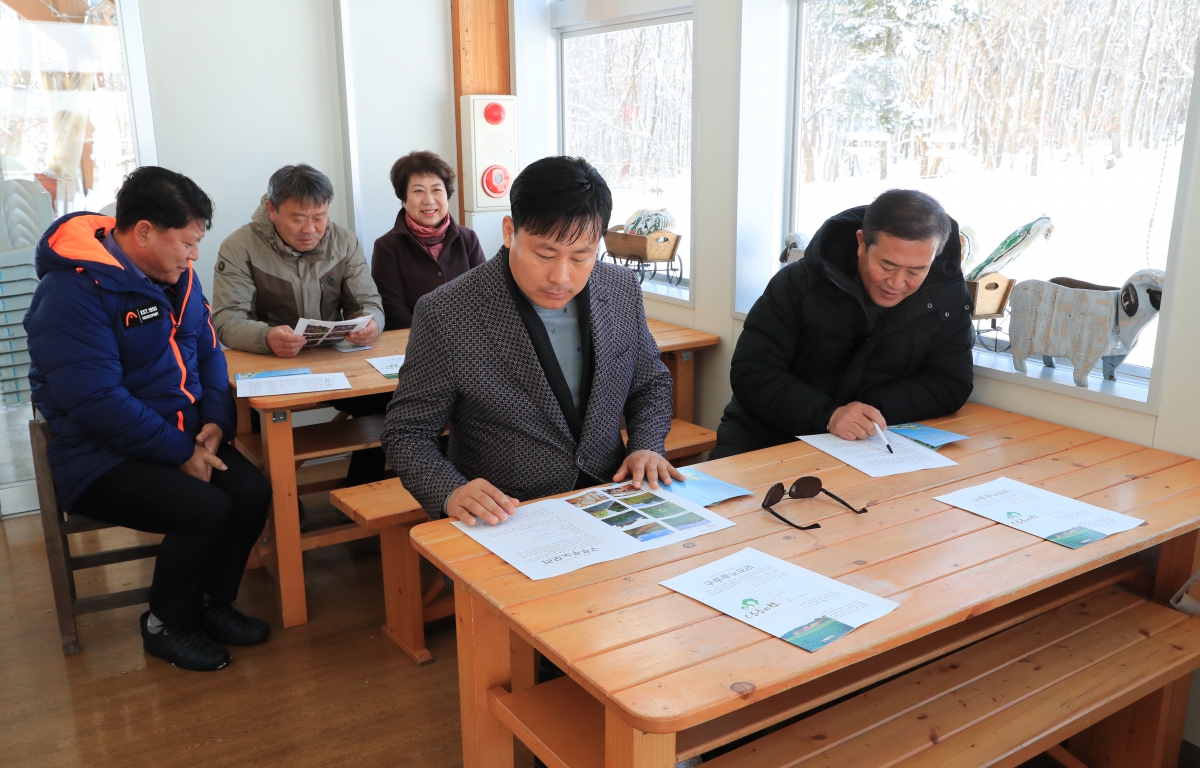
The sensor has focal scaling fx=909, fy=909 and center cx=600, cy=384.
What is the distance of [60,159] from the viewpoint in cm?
382

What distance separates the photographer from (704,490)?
6.53 feet

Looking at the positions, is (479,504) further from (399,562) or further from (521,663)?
(399,562)

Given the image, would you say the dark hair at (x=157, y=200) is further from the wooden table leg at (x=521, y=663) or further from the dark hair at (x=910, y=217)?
the dark hair at (x=910, y=217)

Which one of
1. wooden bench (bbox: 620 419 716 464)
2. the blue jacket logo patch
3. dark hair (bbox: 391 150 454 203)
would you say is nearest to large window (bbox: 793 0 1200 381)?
wooden bench (bbox: 620 419 716 464)

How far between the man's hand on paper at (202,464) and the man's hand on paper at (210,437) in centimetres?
1

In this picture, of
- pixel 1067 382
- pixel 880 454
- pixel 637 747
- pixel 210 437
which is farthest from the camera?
pixel 210 437

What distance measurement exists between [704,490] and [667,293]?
Answer: 7.11 ft

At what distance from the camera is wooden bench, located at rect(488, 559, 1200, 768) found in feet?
5.23

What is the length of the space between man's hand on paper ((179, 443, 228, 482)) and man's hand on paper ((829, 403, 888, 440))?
182cm

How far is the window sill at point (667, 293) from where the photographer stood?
3887 millimetres

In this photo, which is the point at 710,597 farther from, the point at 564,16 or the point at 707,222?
the point at 564,16

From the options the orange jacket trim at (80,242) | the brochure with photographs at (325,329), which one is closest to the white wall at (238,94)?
the brochure with photographs at (325,329)

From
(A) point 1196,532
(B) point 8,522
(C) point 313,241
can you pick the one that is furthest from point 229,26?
(A) point 1196,532

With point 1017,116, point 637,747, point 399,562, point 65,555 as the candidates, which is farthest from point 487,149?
point 637,747
